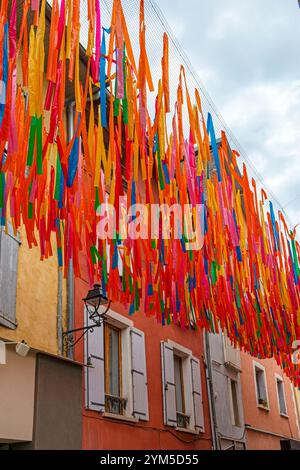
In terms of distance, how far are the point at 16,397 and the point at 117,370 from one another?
2648 millimetres

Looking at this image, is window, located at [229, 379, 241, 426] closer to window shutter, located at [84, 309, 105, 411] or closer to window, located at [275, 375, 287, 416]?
window, located at [275, 375, 287, 416]

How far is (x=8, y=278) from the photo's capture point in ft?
22.5

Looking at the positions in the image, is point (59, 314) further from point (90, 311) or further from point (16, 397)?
point (16, 397)

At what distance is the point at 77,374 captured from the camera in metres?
7.66

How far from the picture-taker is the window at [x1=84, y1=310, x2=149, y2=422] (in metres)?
8.03

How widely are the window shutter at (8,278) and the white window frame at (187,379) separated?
4431 mm

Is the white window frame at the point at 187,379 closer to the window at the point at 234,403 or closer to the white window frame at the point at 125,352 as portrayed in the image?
the white window frame at the point at 125,352

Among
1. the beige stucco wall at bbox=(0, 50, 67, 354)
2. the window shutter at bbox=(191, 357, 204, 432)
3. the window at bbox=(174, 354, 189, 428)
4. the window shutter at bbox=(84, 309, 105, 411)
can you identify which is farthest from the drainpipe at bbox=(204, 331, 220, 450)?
the beige stucco wall at bbox=(0, 50, 67, 354)

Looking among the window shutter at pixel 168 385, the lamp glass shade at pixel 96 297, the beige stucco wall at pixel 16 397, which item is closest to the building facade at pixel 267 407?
the window shutter at pixel 168 385

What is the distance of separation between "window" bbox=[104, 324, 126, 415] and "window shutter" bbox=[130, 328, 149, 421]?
21 cm

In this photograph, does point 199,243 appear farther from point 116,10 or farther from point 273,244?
point 116,10

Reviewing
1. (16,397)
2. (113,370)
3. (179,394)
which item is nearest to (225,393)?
(179,394)
